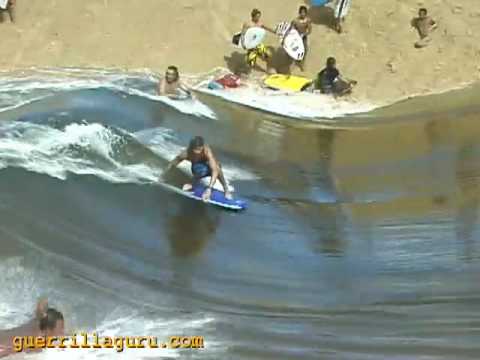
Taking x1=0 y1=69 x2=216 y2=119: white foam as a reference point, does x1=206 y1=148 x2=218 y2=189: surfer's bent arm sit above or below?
below

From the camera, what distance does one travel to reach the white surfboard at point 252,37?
18.7 m

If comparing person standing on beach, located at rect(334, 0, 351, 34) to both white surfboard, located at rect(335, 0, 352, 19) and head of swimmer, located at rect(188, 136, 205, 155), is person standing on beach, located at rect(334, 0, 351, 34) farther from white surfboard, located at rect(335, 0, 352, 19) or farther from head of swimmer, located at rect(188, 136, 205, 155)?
head of swimmer, located at rect(188, 136, 205, 155)

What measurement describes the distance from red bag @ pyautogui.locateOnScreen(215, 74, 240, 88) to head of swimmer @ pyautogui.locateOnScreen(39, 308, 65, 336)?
9.85 metres

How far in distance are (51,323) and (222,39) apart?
12221 mm

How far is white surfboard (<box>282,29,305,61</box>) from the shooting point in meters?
18.8

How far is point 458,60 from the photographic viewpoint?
63.3 feet

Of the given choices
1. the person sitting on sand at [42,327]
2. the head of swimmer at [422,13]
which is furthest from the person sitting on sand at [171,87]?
the person sitting on sand at [42,327]

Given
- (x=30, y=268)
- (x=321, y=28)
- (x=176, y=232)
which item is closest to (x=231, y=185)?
(x=176, y=232)

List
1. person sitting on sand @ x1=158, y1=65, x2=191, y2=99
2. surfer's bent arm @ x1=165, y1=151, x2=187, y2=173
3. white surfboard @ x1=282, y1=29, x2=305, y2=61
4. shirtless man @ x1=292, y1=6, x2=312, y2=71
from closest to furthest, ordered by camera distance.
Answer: surfer's bent arm @ x1=165, y1=151, x2=187, y2=173 < person sitting on sand @ x1=158, y1=65, x2=191, y2=99 < white surfboard @ x1=282, y1=29, x2=305, y2=61 < shirtless man @ x1=292, y1=6, x2=312, y2=71

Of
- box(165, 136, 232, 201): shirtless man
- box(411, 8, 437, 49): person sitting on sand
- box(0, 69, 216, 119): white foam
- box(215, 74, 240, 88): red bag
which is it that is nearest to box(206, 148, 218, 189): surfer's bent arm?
box(165, 136, 232, 201): shirtless man

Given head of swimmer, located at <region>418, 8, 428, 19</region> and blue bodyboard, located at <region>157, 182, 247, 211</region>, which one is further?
head of swimmer, located at <region>418, 8, 428, 19</region>

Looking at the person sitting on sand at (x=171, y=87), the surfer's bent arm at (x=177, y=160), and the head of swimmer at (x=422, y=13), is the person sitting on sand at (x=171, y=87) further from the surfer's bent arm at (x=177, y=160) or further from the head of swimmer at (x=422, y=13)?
the head of swimmer at (x=422, y=13)

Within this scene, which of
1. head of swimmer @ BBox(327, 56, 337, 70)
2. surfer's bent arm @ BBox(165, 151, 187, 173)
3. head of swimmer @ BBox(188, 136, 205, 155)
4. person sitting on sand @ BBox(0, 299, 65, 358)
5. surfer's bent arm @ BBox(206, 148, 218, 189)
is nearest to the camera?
person sitting on sand @ BBox(0, 299, 65, 358)

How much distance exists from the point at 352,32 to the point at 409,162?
6.48 m
